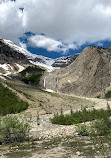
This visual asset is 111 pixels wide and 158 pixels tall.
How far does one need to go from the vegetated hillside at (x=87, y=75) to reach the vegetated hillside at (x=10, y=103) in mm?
48947

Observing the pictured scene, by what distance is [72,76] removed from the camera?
3863 inches

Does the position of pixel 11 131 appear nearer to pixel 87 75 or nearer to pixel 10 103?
pixel 10 103

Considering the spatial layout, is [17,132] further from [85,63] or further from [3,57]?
[3,57]

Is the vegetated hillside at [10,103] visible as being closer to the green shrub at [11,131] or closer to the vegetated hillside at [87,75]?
the green shrub at [11,131]

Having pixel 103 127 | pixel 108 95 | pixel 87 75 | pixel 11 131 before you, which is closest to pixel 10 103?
pixel 11 131

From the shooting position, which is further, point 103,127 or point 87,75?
point 87,75

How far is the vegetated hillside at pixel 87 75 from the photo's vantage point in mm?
88000

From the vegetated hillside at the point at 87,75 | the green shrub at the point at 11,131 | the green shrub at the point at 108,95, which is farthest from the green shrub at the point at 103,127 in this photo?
the vegetated hillside at the point at 87,75

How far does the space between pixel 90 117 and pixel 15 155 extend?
1375 cm

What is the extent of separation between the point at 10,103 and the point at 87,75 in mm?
61478

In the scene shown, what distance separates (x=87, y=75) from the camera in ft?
308

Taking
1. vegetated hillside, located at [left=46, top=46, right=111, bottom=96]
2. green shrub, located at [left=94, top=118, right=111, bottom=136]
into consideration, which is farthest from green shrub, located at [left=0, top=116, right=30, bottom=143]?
vegetated hillside, located at [left=46, top=46, right=111, bottom=96]

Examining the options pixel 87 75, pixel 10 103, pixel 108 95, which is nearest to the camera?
pixel 10 103

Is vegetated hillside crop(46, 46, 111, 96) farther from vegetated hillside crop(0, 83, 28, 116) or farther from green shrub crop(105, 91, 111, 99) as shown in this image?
vegetated hillside crop(0, 83, 28, 116)
